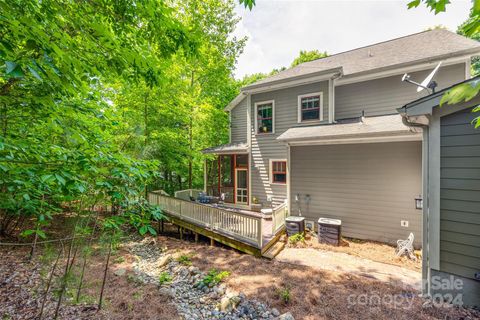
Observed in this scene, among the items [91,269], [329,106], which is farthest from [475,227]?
[91,269]

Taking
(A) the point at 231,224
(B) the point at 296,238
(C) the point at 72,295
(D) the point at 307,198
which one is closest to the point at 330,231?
(B) the point at 296,238

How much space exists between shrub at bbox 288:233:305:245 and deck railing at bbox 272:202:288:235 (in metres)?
0.53

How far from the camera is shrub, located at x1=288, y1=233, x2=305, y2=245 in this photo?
6648 millimetres

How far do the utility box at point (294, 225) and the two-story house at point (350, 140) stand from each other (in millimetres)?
692

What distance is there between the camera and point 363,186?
21.8ft

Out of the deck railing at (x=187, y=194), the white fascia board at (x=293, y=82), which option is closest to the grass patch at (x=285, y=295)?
the white fascia board at (x=293, y=82)

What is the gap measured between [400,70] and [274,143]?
5.35m

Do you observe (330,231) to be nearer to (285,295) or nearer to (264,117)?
(285,295)

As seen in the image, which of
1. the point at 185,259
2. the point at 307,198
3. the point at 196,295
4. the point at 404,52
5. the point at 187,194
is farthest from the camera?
the point at 187,194

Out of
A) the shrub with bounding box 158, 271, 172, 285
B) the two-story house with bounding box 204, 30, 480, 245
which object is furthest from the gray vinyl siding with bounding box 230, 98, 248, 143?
the shrub with bounding box 158, 271, 172, 285

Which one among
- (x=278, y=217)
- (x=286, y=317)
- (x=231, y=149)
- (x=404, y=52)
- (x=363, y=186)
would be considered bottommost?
(x=286, y=317)

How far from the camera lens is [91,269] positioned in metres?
5.35

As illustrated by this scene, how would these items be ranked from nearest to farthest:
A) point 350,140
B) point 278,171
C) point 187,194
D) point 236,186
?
point 350,140, point 278,171, point 236,186, point 187,194

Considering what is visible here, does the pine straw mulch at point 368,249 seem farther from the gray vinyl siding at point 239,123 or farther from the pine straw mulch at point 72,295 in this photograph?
the gray vinyl siding at point 239,123
